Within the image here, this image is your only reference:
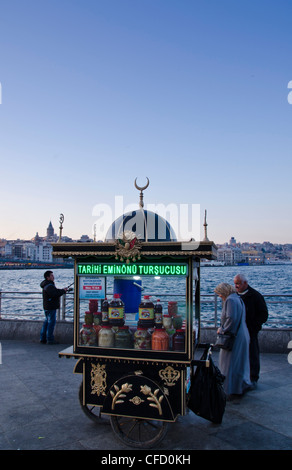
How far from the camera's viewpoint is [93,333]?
18.0ft

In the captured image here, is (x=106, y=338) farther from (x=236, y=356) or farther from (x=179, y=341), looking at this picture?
(x=236, y=356)

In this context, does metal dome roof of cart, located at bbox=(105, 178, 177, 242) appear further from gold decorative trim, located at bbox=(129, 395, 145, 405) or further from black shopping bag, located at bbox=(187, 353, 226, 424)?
gold decorative trim, located at bbox=(129, 395, 145, 405)

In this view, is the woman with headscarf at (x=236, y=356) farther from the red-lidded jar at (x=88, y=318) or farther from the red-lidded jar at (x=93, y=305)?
the red-lidded jar at (x=88, y=318)

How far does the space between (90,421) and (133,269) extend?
2.31m

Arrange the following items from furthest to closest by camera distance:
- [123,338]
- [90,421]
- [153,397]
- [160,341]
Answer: [90,421], [123,338], [160,341], [153,397]

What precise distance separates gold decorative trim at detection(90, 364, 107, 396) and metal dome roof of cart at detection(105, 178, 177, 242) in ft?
5.93

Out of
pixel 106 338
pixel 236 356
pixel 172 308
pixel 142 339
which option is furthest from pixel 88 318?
pixel 236 356

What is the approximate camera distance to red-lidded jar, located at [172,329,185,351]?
5.04 metres

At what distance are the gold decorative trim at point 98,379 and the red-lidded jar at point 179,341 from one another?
100cm

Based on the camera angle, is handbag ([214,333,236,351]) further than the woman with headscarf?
No

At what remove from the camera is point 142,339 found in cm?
520

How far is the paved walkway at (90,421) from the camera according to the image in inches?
193

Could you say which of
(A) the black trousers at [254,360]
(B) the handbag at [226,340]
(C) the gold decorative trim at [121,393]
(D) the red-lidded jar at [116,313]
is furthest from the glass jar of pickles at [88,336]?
(A) the black trousers at [254,360]

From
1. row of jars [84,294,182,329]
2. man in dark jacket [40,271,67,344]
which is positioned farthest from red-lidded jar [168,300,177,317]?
man in dark jacket [40,271,67,344]
